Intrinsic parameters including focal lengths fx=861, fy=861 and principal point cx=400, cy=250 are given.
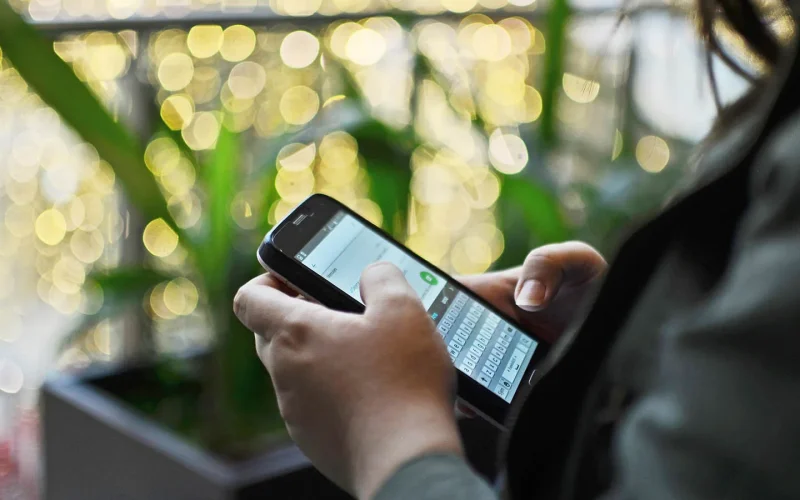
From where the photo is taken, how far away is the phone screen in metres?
0.55

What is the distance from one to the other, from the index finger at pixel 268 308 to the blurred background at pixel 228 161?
473 mm

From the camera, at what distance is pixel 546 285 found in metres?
0.59

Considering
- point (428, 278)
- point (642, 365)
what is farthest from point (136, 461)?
point (642, 365)

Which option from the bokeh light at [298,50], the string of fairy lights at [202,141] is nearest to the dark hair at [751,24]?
the string of fairy lights at [202,141]

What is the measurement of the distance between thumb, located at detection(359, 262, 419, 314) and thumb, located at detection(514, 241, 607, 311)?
147 mm

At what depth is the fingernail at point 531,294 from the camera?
585mm

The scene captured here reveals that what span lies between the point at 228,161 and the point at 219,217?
0.06 metres

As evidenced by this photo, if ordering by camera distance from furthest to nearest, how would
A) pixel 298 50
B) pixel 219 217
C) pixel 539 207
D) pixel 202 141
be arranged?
1. pixel 298 50
2. pixel 202 141
3. pixel 539 207
4. pixel 219 217

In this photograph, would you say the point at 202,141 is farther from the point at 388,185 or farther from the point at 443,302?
the point at 443,302

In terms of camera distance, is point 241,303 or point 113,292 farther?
point 113,292

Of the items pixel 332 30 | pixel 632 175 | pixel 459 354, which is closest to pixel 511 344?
pixel 459 354

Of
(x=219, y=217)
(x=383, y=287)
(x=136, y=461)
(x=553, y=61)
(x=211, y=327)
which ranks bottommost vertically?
(x=136, y=461)

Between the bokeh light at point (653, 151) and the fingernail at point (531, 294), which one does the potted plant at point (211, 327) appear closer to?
the fingernail at point (531, 294)

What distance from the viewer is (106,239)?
1.30 m
